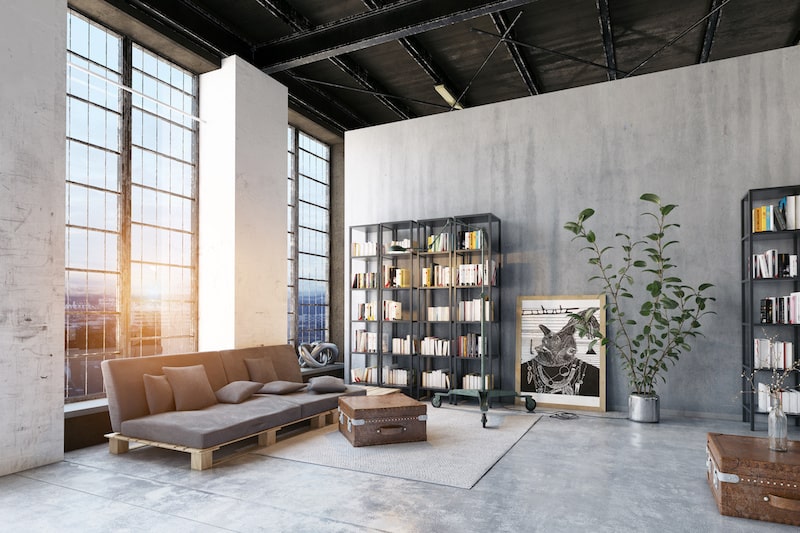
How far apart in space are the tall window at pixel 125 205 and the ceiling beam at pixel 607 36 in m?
5.37

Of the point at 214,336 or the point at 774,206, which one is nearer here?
the point at 774,206

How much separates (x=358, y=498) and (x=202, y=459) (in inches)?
56.7

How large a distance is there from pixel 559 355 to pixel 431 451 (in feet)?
9.53

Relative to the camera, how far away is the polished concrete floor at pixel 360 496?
3.21 meters

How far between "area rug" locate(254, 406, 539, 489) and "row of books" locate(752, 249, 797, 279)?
2.89 meters

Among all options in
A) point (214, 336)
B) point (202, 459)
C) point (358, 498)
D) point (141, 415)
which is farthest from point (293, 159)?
point (358, 498)

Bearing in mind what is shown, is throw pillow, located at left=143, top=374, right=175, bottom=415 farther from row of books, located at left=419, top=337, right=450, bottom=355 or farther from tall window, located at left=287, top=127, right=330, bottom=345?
tall window, located at left=287, top=127, right=330, bottom=345

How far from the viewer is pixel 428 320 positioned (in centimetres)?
753

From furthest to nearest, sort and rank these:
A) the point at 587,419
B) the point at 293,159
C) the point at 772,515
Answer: the point at 293,159, the point at 587,419, the point at 772,515

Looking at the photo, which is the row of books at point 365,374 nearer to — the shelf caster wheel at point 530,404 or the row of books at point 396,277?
the row of books at point 396,277

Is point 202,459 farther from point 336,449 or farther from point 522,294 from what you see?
point 522,294

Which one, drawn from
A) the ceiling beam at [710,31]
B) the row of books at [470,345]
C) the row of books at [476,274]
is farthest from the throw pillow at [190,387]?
the ceiling beam at [710,31]

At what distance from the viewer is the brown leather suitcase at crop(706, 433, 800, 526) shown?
3.21 meters

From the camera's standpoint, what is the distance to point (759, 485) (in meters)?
3.29
